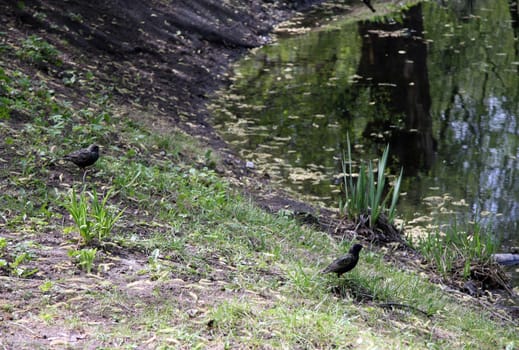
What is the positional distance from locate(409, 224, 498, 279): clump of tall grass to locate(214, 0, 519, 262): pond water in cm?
85

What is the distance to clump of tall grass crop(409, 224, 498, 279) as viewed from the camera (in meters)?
6.52

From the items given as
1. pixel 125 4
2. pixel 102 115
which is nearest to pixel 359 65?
pixel 125 4

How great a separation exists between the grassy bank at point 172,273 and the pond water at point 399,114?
2355 mm

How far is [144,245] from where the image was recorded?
16.1 ft

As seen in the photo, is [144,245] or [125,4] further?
[125,4]

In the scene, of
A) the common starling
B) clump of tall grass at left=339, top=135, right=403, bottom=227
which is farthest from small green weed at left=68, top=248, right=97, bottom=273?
clump of tall grass at left=339, top=135, right=403, bottom=227

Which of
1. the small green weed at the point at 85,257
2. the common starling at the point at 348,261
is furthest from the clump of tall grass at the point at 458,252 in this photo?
the small green weed at the point at 85,257

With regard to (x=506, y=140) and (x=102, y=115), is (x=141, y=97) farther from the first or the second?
(x=506, y=140)

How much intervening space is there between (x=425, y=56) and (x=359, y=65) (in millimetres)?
1742

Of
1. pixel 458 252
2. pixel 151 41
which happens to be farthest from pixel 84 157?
pixel 151 41

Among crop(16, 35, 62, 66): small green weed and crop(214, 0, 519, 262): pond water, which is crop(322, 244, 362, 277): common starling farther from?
crop(16, 35, 62, 66): small green weed

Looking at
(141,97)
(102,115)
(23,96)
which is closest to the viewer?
(23,96)

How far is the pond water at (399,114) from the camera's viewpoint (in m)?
9.01

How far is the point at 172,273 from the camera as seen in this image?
4.50 meters
